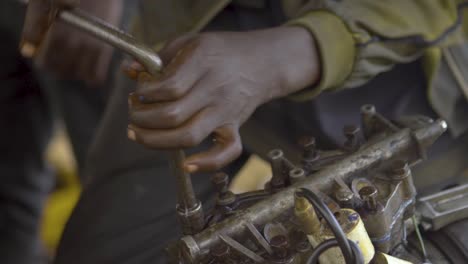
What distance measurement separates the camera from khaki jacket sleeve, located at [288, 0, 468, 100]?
3.42 feet

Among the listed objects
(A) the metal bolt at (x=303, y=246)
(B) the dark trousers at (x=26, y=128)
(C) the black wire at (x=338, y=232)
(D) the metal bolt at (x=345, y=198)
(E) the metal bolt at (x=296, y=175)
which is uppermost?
(C) the black wire at (x=338, y=232)

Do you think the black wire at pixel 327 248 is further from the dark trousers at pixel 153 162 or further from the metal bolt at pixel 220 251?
the dark trousers at pixel 153 162

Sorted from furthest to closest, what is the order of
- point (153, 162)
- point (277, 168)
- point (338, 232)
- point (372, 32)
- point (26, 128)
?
1. point (26, 128)
2. point (153, 162)
3. point (372, 32)
4. point (277, 168)
5. point (338, 232)

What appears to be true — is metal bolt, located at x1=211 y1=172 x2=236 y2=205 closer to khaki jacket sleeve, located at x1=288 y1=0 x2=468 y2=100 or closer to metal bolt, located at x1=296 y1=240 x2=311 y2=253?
metal bolt, located at x1=296 y1=240 x2=311 y2=253

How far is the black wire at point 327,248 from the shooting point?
2.42 feet

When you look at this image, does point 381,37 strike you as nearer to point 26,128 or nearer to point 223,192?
point 223,192

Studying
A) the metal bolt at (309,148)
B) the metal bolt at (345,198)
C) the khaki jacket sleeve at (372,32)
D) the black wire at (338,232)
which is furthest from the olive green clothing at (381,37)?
the black wire at (338,232)

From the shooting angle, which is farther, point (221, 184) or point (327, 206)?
point (221, 184)

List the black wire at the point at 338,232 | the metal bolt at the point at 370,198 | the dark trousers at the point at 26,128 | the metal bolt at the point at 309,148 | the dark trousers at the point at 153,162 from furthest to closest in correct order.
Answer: the dark trousers at the point at 26,128 → the dark trousers at the point at 153,162 → the metal bolt at the point at 309,148 → the metal bolt at the point at 370,198 → the black wire at the point at 338,232

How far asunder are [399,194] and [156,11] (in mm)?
610

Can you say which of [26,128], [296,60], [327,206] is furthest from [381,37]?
[26,128]

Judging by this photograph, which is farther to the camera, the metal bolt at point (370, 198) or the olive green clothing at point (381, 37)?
the olive green clothing at point (381, 37)

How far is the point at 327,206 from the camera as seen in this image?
794mm

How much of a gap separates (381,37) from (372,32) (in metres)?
0.02
